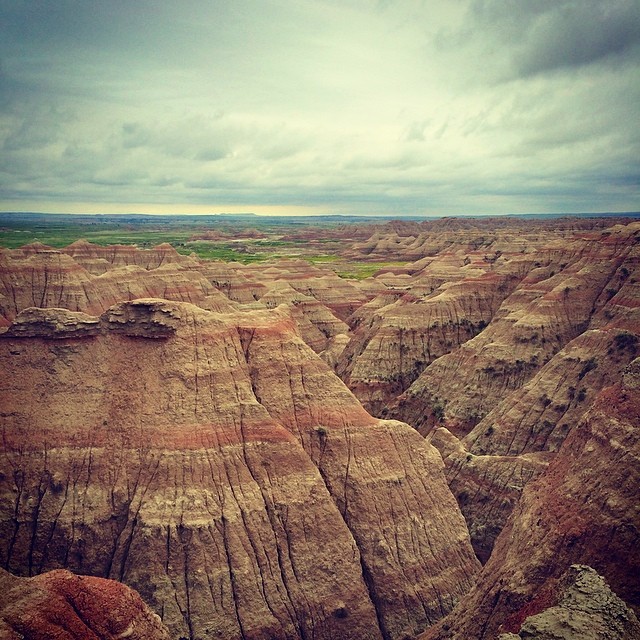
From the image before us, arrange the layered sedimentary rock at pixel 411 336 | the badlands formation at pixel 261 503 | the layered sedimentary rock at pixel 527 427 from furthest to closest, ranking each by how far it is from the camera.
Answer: the layered sedimentary rock at pixel 411 336 < the layered sedimentary rock at pixel 527 427 < the badlands formation at pixel 261 503

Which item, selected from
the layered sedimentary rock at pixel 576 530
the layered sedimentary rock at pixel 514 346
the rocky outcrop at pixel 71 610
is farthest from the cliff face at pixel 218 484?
the layered sedimentary rock at pixel 514 346

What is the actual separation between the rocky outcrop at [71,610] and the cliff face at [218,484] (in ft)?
24.1

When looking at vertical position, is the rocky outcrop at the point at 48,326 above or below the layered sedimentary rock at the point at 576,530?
above

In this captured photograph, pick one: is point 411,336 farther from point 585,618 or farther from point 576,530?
point 585,618

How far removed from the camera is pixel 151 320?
33.4 m

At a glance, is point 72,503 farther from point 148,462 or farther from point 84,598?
point 84,598

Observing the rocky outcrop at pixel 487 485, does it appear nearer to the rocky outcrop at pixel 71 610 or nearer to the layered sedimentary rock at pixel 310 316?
the rocky outcrop at pixel 71 610

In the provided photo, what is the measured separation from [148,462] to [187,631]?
775 centimetres

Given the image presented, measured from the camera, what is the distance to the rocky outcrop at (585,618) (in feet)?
61.6

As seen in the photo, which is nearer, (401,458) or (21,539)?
(21,539)

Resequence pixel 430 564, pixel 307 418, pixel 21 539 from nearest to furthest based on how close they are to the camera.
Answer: pixel 21 539 → pixel 430 564 → pixel 307 418

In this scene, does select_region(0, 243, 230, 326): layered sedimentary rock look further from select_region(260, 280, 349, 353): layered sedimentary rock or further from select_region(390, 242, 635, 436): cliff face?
select_region(390, 242, 635, 436): cliff face

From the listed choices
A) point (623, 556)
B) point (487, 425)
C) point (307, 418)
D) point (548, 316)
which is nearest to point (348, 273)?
point (548, 316)

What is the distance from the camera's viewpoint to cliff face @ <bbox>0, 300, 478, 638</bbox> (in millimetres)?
28266
